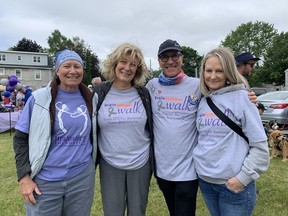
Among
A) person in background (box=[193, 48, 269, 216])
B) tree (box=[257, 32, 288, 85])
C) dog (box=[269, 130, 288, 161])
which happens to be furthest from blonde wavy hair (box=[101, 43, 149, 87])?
tree (box=[257, 32, 288, 85])

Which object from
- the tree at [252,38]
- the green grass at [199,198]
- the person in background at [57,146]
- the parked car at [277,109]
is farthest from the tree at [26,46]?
the person in background at [57,146]

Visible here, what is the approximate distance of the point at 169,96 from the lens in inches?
107

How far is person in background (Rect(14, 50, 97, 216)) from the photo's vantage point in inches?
89.1

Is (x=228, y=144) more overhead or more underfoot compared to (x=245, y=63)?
more underfoot

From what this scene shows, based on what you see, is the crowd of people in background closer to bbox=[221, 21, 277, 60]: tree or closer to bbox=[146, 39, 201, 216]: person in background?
bbox=[146, 39, 201, 216]: person in background

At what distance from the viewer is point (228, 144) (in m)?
2.21

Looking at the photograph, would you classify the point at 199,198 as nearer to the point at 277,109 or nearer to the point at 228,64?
the point at 228,64

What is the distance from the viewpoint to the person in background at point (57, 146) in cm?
226

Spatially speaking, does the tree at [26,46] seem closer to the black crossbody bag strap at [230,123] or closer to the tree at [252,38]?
the tree at [252,38]

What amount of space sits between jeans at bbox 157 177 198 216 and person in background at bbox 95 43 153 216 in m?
0.21

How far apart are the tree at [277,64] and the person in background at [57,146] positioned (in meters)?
44.5

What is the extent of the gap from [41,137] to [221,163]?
1.34 m

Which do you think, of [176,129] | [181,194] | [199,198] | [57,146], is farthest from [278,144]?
[57,146]

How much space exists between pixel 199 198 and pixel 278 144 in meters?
3.57
